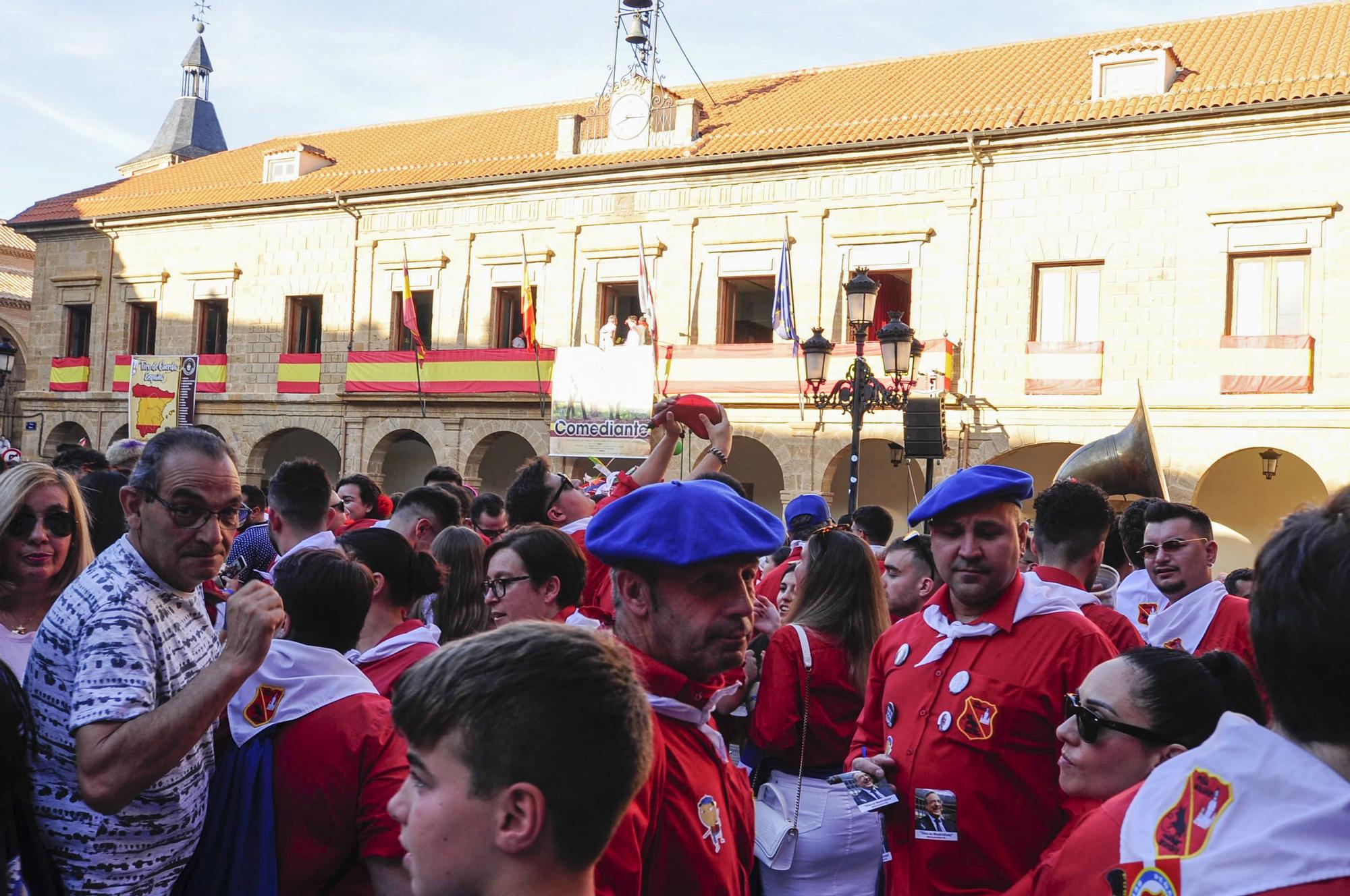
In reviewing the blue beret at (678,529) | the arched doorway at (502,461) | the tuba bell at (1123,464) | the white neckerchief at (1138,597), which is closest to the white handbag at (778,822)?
the blue beret at (678,529)

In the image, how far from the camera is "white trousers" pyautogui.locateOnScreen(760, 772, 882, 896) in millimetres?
3576

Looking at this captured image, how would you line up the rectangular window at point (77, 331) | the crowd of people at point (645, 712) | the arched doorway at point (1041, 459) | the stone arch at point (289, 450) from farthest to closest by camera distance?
the rectangular window at point (77, 331) < the stone arch at point (289, 450) < the arched doorway at point (1041, 459) < the crowd of people at point (645, 712)

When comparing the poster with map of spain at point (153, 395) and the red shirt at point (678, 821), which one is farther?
the poster with map of spain at point (153, 395)

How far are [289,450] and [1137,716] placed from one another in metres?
26.3

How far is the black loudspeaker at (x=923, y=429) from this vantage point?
1232cm

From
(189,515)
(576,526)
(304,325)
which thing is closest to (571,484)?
(576,526)

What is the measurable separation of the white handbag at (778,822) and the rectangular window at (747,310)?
1760 centimetres

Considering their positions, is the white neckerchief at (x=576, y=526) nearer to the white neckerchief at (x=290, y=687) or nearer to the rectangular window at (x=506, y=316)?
the white neckerchief at (x=290, y=687)

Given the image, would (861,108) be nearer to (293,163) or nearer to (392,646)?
(293,163)

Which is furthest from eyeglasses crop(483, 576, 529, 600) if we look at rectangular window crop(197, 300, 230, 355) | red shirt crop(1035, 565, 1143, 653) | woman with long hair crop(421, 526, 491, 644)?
rectangular window crop(197, 300, 230, 355)

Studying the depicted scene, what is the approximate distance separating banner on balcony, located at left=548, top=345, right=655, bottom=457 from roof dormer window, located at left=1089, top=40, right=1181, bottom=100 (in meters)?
8.72

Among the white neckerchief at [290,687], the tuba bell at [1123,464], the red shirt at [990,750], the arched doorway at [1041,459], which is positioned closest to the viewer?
→ the white neckerchief at [290,687]

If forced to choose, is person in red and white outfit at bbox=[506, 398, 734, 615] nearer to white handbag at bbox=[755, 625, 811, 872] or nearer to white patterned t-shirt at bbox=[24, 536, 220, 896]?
white handbag at bbox=[755, 625, 811, 872]

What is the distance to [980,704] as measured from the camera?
128 inches
